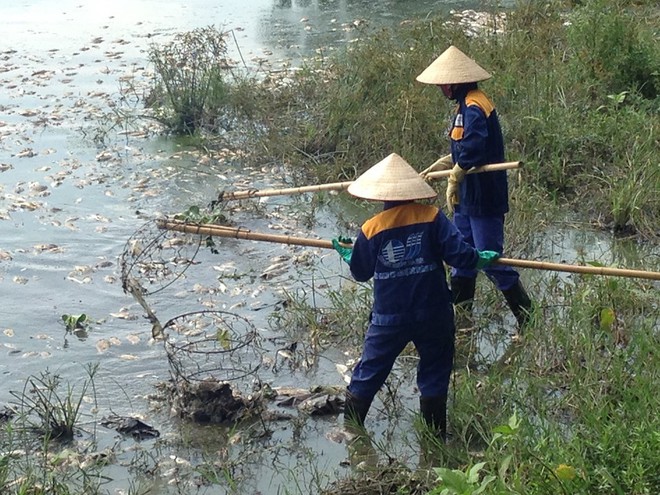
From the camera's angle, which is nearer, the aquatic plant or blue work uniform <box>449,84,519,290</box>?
blue work uniform <box>449,84,519,290</box>

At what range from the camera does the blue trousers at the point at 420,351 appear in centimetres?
509

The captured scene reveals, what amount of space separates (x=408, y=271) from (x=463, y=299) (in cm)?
170

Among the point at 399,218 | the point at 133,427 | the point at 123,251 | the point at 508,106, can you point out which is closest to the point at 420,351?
the point at 399,218

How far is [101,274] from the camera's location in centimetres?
786

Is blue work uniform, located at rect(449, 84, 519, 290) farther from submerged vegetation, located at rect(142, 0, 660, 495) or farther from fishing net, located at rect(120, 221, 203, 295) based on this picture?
fishing net, located at rect(120, 221, 203, 295)

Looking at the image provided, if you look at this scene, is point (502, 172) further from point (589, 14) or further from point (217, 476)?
point (589, 14)

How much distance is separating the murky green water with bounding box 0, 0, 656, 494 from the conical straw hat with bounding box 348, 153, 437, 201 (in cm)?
140

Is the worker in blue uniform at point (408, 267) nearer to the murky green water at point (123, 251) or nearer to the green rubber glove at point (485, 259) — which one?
the green rubber glove at point (485, 259)

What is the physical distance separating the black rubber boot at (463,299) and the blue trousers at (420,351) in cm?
128

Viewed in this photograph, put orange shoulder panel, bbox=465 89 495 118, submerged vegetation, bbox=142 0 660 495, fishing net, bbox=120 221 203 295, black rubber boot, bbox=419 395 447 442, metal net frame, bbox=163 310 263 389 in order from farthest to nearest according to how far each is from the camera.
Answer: fishing net, bbox=120 221 203 295 → orange shoulder panel, bbox=465 89 495 118 → metal net frame, bbox=163 310 263 389 → black rubber boot, bbox=419 395 447 442 → submerged vegetation, bbox=142 0 660 495

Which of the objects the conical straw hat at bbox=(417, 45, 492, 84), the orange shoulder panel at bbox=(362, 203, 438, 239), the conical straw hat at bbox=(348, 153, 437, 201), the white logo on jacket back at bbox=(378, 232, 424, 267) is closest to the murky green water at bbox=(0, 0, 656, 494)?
the white logo on jacket back at bbox=(378, 232, 424, 267)

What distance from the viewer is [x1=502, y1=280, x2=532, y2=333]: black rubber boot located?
6344mm

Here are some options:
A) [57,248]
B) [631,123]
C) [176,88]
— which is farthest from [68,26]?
[631,123]

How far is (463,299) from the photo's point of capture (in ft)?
21.7
